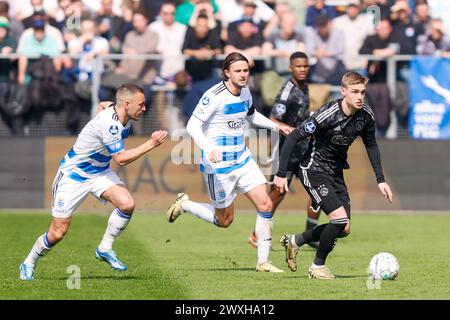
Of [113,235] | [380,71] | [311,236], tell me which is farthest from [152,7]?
[311,236]

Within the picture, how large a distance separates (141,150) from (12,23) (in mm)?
10768

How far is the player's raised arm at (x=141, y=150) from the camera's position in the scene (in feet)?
36.4

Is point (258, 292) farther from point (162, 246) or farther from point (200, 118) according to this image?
point (162, 246)

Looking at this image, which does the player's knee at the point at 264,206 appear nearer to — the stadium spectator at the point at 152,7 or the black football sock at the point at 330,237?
the black football sock at the point at 330,237

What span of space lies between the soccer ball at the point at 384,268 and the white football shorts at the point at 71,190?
2.92m

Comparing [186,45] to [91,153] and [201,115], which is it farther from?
[91,153]

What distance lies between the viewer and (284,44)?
69.7 ft

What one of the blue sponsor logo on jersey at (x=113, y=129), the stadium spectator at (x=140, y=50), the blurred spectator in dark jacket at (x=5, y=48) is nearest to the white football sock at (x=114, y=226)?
the blue sponsor logo on jersey at (x=113, y=129)

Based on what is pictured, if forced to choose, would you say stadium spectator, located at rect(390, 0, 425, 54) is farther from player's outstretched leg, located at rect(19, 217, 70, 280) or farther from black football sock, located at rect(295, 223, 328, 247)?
player's outstretched leg, located at rect(19, 217, 70, 280)

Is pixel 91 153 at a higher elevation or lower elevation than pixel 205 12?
lower

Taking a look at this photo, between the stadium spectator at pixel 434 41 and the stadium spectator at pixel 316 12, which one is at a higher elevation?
the stadium spectator at pixel 316 12

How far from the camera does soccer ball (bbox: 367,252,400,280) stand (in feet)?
38.1

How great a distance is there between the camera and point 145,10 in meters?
21.2
